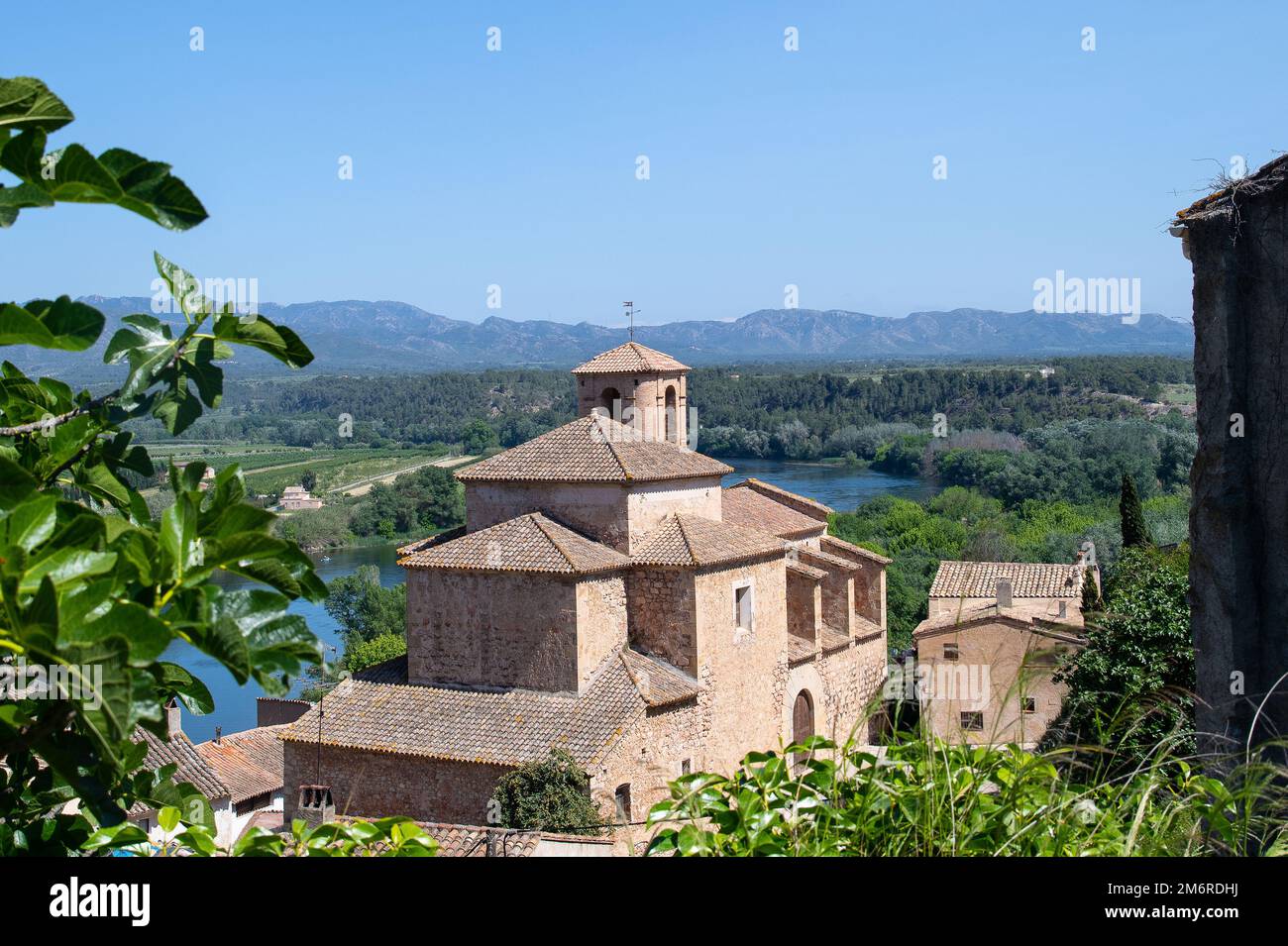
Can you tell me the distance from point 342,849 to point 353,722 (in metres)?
12.6

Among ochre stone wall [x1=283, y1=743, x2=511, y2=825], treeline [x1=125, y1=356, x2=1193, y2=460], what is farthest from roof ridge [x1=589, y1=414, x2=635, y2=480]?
treeline [x1=125, y1=356, x2=1193, y2=460]

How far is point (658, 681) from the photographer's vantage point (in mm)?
14633

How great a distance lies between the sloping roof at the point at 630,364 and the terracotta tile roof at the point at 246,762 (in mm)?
8201

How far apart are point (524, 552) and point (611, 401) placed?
4.64 meters

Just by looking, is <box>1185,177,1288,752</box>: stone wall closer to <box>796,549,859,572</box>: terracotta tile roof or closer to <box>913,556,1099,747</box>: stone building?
<box>913,556,1099,747</box>: stone building

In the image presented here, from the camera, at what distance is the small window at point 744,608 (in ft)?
52.2

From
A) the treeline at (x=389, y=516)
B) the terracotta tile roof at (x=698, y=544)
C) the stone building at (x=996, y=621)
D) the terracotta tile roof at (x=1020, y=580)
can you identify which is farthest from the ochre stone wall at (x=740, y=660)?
the treeline at (x=389, y=516)

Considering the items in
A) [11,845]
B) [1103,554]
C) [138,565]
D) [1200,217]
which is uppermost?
[1200,217]

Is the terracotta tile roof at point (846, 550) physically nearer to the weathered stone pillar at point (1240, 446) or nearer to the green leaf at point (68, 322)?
the weathered stone pillar at point (1240, 446)

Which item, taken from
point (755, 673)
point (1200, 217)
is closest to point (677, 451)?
point (755, 673)

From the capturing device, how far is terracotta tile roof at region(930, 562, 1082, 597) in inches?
953

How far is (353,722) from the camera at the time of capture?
1488cm

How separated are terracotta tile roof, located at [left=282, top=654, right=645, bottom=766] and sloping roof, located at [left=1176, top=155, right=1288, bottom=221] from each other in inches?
323
